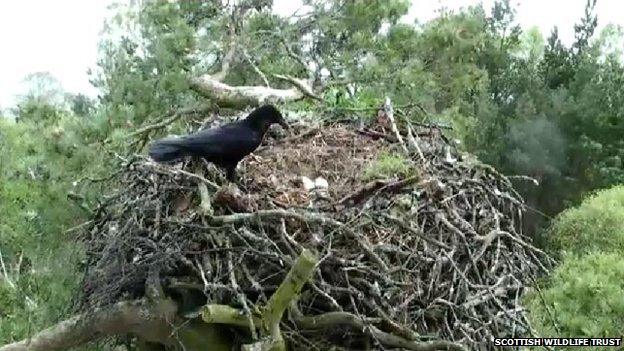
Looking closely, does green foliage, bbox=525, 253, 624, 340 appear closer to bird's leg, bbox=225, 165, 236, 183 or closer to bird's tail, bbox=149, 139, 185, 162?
bird's leg, bbox=225, 165, 236, 183

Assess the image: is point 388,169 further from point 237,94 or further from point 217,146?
point 237,94

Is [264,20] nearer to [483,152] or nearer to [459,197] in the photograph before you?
[483,152]

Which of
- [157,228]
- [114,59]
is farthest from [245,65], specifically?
[157,228]

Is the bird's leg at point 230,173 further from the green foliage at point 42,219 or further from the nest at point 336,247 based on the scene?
the green foliage at point 42,219

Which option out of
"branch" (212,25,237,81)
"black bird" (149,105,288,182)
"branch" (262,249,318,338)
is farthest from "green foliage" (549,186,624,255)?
"branch" (262,249,318,338)

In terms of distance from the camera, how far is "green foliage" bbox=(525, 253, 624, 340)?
21.7ft

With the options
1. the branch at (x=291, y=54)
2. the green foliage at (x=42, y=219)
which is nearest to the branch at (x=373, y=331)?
the green foliage at (x=42, y=219)

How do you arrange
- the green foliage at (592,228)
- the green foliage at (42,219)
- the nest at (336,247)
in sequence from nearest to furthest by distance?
the nest at (336,247)
the green foliage at (42,219)
the green foliage at (592,228)

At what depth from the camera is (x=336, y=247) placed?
3.84m

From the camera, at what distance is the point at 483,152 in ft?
30.6

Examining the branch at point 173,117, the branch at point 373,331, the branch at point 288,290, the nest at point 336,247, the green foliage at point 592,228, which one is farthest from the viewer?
the green foliage at point 592,228

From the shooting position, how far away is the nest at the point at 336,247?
378cm

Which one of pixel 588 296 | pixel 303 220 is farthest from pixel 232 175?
pixel 588 296

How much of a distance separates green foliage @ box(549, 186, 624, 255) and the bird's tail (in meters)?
4.77
